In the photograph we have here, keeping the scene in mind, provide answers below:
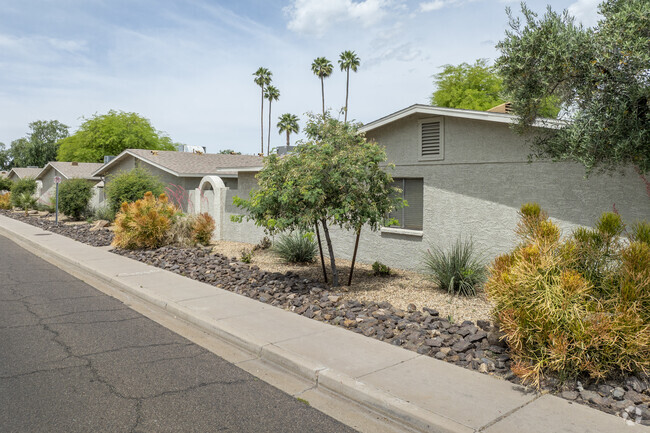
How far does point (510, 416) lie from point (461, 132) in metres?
7.54

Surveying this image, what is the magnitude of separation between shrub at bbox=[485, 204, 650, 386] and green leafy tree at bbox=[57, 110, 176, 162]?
2057 inches

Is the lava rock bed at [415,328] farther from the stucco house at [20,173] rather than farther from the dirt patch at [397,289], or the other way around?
the stucco house at [20,173]

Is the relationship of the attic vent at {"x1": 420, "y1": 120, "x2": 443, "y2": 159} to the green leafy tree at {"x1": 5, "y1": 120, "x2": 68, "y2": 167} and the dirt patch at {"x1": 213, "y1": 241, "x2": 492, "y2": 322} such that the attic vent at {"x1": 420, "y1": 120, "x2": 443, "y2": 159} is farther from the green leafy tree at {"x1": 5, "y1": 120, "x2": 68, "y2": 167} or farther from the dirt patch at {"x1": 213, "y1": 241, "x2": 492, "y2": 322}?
the green leafy tree at {"x1": 5, "y1": 120, "x2": 68, "y2": 167}

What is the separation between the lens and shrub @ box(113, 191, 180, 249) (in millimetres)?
15344

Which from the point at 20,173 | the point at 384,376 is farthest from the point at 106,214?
the point at 20,173

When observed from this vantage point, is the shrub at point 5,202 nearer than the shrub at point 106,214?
No

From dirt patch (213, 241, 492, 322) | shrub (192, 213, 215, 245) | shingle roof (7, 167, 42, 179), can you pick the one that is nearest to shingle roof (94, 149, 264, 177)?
shrub (192, 213, 215, 245)

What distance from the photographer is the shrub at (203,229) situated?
51.9 ft

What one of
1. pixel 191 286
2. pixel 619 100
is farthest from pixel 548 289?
pixel 191 286

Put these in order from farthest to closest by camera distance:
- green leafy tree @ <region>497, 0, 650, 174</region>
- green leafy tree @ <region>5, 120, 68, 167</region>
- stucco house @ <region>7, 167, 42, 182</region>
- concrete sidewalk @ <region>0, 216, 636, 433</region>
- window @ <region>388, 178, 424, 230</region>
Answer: green leafy tree @ <region>5, 120, 68, 167</region>, stucco house @ <region>7, 167, 42, 182</region>, window @ <region>388, 178, 424, 230</region>, green leafy tree @ <region>497, 0, 650, 174</region>, concrete sidewalk @ <region>0, 216, 636, 433</region>

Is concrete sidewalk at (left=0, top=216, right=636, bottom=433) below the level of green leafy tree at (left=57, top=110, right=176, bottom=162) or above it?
below

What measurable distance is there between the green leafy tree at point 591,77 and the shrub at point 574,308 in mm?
1849

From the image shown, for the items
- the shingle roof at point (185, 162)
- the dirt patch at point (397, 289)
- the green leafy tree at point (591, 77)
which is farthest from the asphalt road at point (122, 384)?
the shingle roof at point (185, 162)

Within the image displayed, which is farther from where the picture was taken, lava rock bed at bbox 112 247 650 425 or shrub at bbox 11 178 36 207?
shrub at bbox 11 178 36 207
